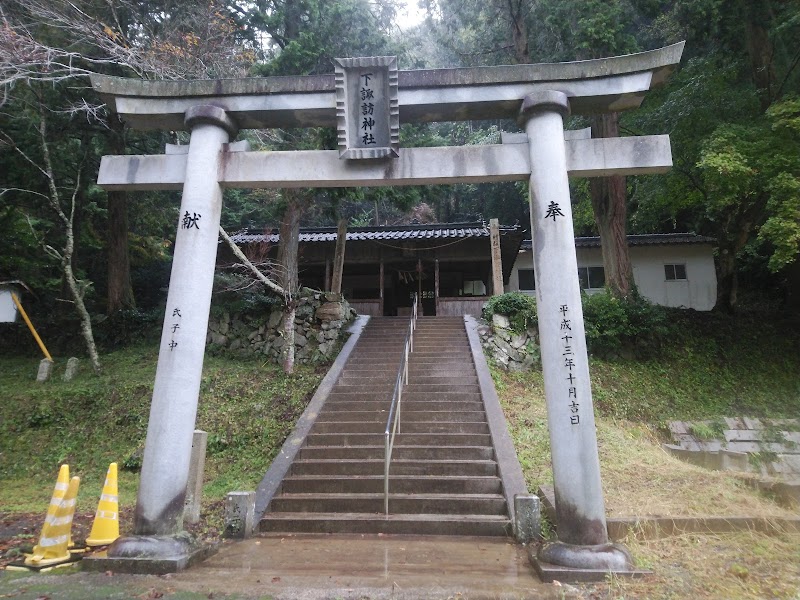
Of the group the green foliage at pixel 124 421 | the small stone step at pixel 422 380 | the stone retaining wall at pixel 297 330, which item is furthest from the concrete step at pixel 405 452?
the stone retaining wall at pixel 297 330

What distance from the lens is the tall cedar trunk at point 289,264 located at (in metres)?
12.2

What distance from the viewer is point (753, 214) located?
47.9 feet

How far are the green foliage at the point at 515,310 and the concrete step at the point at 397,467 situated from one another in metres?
6.50

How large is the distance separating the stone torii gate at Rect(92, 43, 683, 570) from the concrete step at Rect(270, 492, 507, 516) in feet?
5.84

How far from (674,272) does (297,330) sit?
1630cm

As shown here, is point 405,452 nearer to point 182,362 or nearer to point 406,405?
point 406,405

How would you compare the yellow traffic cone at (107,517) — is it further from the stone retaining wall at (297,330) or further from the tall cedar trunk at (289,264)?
the stone retaining wall at (297,330)

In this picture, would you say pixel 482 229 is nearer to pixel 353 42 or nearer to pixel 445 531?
pixel 353 42

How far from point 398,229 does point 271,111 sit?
540 inches

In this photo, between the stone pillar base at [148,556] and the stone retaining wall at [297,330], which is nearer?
the stone pillar base at [148,556]

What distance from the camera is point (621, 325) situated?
44.2 feet

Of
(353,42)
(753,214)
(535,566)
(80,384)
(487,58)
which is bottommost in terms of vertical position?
(535,566)

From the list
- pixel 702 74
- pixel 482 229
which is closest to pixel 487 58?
pixel 482 229

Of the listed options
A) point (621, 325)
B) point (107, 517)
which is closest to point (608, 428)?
point (621, 325)
